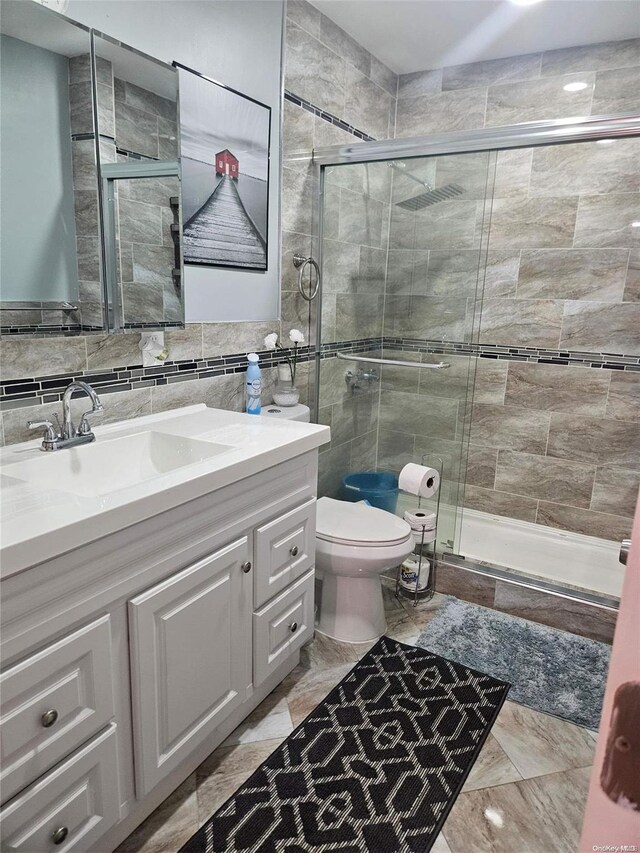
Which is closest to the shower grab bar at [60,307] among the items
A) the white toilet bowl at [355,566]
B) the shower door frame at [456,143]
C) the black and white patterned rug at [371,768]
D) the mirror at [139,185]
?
the mirror at [139,185]

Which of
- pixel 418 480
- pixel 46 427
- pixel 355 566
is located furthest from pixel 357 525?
pixel 46 427

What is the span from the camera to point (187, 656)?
147 cm

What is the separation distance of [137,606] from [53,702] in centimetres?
24

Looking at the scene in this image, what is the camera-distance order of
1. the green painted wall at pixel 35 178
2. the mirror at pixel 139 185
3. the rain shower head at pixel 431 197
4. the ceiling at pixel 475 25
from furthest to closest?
the rain shower head at pixel 431 197
the ceiling at pixel 475 25
the mirror at pixel 139 185
the green painted wall at pixel 35 178

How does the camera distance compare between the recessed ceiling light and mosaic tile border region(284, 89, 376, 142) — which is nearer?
mosaic tile border region(284, 89, 376, 142)

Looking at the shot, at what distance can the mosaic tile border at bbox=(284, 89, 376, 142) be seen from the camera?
2.47 meters

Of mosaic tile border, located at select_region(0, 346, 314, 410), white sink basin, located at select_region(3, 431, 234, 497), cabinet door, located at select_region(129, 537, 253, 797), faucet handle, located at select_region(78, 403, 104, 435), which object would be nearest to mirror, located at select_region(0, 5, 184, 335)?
mosaic tile border, located at select_region(0, 346, 314, 410)

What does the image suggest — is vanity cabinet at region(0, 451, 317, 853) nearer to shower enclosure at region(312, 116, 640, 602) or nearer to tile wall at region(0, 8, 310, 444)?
tile wall at region(0, 8, 310, 444)

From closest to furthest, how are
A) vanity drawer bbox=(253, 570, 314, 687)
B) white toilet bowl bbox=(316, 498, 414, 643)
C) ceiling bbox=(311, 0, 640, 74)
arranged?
vanity drawer bbox=(253, 570, 314, 687) < white toilet bowl bbox=(316, 498, 414, 643) < ceiling bbox=(311, 0, 640, 74)

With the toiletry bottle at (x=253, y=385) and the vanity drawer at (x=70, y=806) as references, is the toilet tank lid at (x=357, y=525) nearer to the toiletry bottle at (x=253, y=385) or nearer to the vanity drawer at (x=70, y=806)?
the toiletry bottle at (x=253, y=385)

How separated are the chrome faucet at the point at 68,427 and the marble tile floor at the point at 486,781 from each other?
101 centimetres

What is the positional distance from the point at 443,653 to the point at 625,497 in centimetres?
141

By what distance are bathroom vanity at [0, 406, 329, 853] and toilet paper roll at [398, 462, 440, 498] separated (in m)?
0.77

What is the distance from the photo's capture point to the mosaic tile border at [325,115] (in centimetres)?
247
